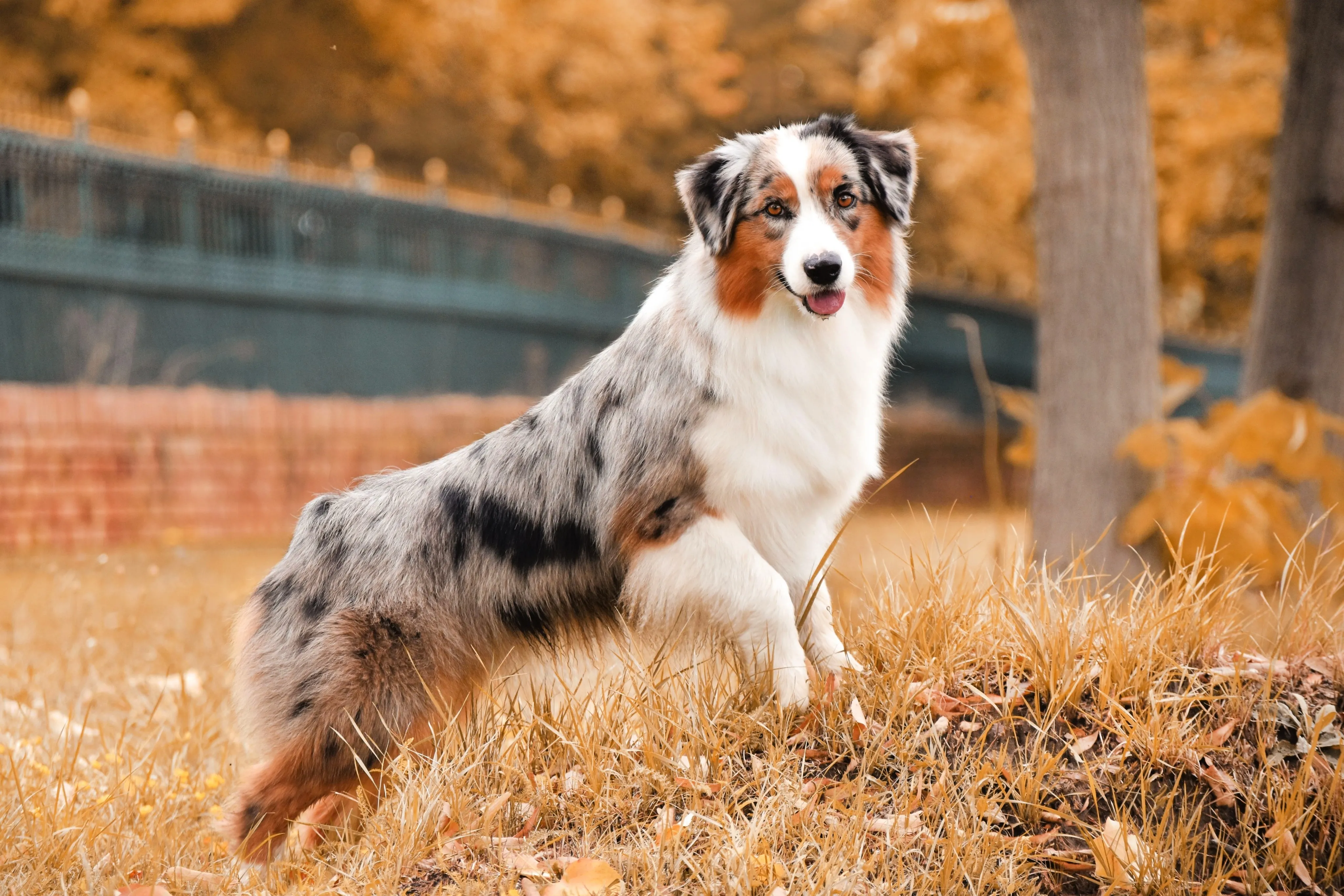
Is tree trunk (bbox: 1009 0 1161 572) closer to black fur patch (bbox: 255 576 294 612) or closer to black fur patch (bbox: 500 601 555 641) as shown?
black fur patch (bbox: 500 601 555 641)

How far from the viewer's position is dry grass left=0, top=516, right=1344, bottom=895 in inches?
111

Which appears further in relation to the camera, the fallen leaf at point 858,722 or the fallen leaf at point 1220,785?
the fallen leaf at point 858,722

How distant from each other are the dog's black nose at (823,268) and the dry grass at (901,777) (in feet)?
3.38

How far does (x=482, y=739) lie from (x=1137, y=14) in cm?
507

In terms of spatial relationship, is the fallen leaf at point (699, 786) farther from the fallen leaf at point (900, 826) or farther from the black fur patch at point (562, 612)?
the black fur patch at point (562, 612)

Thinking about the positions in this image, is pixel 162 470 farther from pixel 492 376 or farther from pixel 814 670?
pixel 814 670

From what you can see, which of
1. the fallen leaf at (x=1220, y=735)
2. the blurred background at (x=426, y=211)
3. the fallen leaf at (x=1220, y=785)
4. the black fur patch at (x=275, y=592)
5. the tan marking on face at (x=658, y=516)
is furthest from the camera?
the blurred background at (x=426, y=211)

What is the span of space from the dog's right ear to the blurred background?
2.21m

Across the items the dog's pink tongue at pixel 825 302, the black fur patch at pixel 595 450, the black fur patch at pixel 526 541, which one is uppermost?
the dog's pink tongue at pixel 825 302

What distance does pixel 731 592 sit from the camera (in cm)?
317

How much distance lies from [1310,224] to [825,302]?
191 inches

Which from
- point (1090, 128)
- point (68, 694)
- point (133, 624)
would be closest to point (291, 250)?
point (133, 624)

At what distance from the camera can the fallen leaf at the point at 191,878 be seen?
313 centimetres

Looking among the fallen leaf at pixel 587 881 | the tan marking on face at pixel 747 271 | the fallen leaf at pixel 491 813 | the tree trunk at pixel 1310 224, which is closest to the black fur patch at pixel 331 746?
the fallen leaf at pixel 491 813
